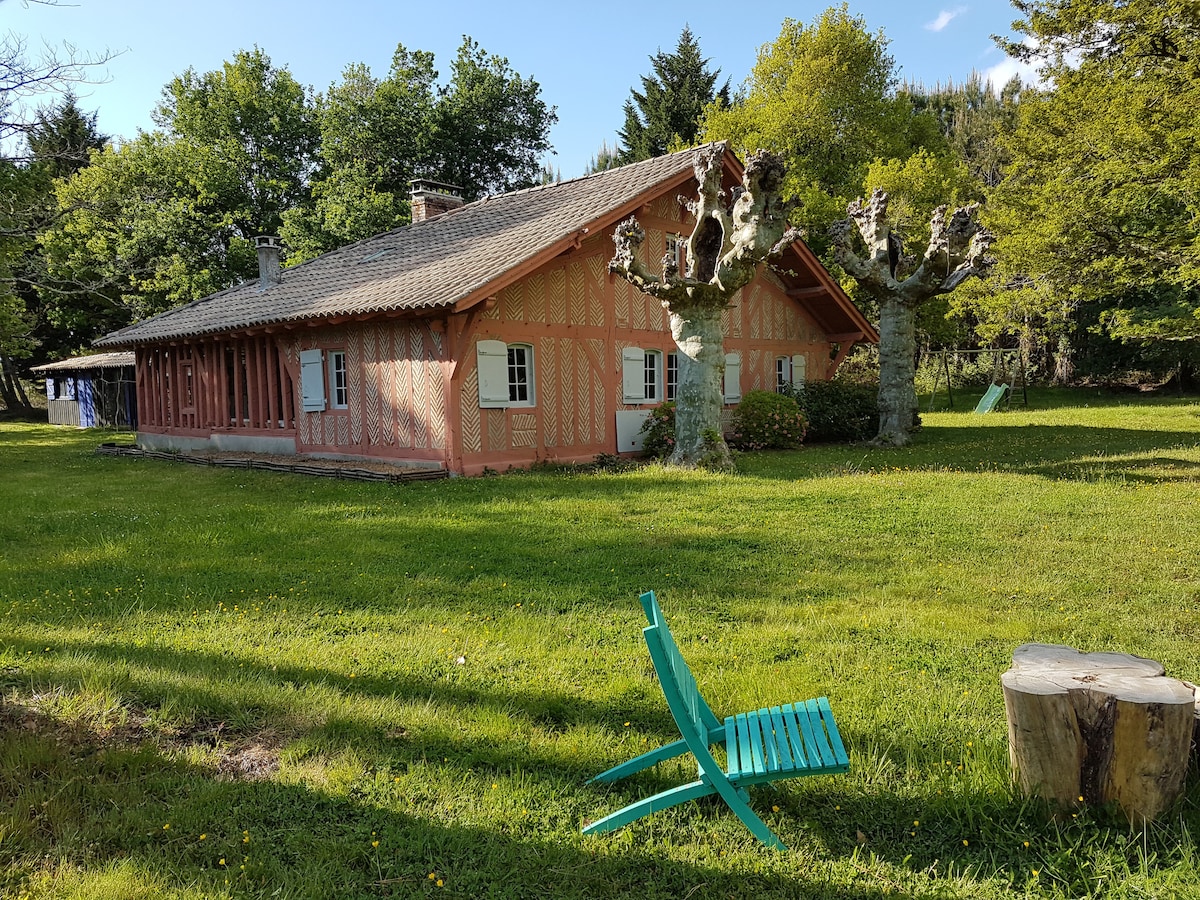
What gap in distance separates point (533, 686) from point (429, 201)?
1962 centimetres

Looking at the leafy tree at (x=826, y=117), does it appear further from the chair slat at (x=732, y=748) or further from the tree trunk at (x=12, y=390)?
the tree trunk at (x=12, y=390)

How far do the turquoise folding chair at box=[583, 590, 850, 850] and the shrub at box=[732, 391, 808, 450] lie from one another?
1392 centimetres

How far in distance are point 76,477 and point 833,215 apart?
24937 millimetres

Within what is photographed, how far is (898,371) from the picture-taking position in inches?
658

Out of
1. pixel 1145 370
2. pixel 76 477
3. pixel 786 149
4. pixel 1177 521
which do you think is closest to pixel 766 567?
pixel 1177 521

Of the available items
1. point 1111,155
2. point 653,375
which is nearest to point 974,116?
point 1111,155

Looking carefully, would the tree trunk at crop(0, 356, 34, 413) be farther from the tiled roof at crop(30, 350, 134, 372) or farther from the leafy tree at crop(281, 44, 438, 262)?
the leafy tree at crop(281, 44, 438, 262)

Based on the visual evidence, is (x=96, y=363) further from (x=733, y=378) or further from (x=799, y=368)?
(x=799, y=368)

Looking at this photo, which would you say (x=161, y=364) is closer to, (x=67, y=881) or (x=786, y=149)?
(x=67, y=881)

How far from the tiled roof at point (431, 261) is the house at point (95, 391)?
1070 centimetres

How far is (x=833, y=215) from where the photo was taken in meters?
28.0

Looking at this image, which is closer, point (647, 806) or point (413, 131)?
point (647, 806)

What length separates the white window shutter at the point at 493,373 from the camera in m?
13.3

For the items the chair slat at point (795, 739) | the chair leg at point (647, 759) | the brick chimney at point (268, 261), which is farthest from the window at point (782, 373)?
the chair leg at point (647, 759)
